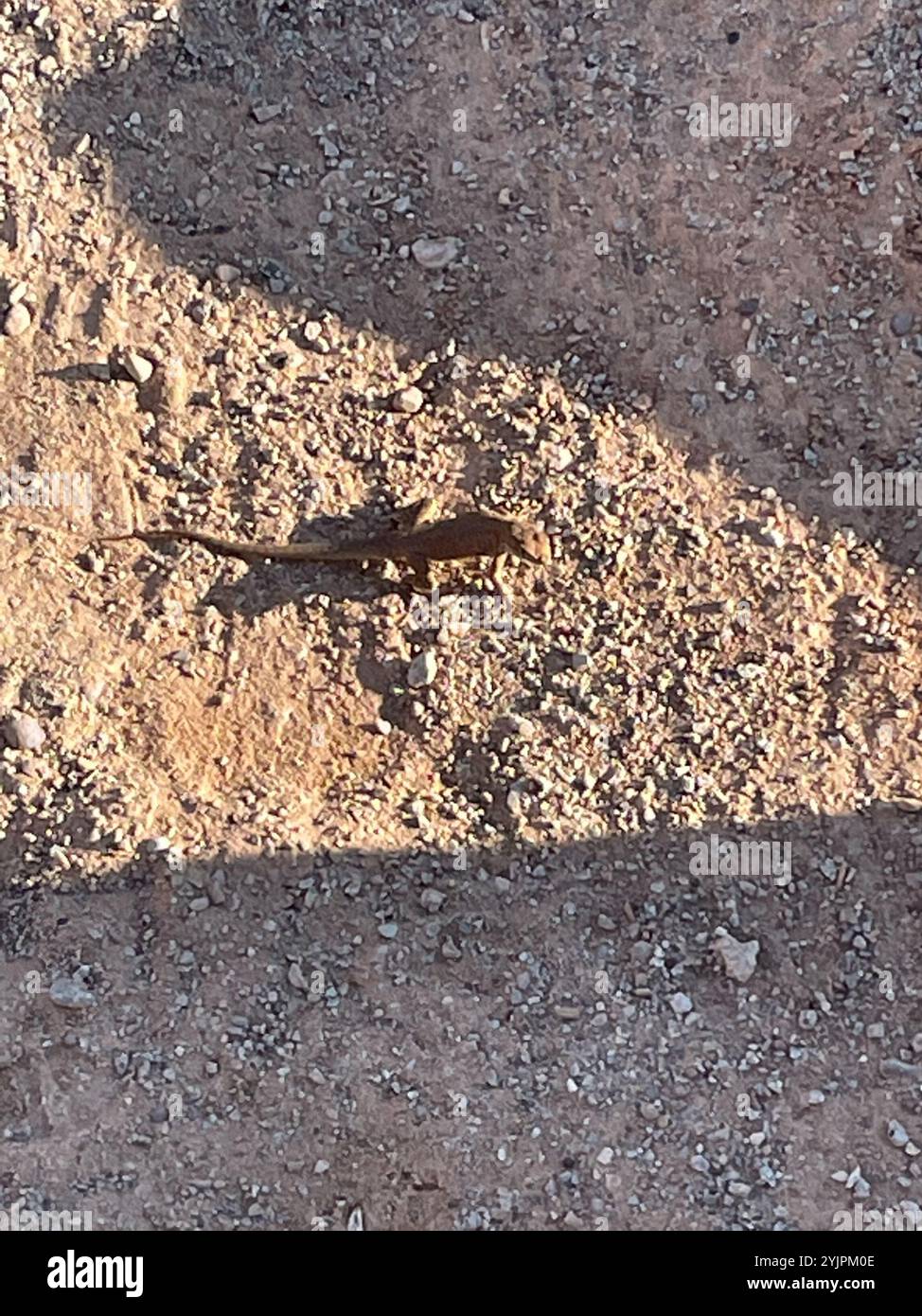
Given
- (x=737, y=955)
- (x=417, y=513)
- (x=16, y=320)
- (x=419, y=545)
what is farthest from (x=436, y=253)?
(x=737, y=955)

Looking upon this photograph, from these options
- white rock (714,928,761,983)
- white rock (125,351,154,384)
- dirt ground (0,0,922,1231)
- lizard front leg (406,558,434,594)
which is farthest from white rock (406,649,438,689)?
white rock (125,351,154,384)

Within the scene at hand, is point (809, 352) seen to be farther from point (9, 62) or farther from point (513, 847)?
point (9, 62)

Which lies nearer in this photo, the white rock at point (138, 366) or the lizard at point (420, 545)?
the lizard at point (420, 545)

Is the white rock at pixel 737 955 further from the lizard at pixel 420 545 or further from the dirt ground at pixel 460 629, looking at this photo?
the lizard at pixel 420 545

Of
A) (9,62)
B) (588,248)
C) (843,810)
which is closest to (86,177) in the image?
(9,62)

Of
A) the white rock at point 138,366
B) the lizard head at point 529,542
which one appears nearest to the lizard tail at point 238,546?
the white rock at point 138,366

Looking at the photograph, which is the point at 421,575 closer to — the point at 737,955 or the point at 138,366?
the point at 138,366

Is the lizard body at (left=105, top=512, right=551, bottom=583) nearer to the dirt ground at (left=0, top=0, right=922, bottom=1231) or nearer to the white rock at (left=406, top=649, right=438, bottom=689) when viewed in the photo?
the dirt ground at (left=0, top=0, right=922, bottom=1231)

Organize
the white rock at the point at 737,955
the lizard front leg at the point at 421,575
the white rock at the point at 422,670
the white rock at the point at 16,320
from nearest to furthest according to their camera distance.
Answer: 1. the white rock at the point at 737,955
2. the white rock at the point at 422,670
3. the lizard front leg at the point at 421,575
4. the white rock at the point at 16,320
